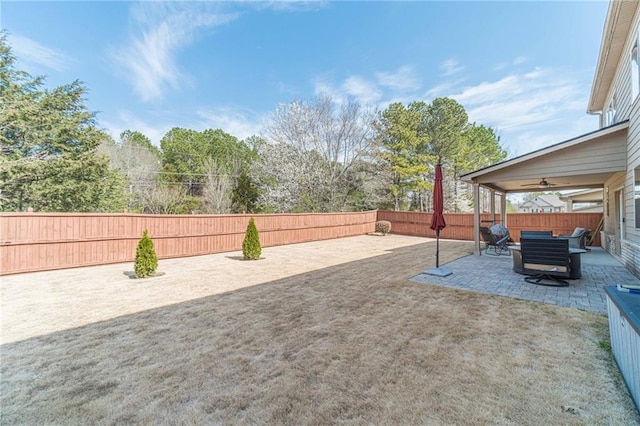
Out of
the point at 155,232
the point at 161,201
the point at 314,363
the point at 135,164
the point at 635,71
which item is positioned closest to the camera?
the point at 314,363

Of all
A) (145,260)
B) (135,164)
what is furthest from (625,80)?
(135,164)

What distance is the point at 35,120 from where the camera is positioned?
12.8 meters

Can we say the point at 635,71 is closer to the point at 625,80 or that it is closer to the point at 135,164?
the point at 625,80

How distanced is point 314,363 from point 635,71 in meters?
8.27

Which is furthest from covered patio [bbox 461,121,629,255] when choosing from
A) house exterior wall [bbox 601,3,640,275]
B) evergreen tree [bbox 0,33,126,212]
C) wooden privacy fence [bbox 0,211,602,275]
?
evergreen tree [bbox 0,33,126,212]

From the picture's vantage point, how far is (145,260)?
21.0 feet

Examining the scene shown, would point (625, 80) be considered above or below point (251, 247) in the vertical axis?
above

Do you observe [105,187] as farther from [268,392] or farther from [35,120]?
[268,392]

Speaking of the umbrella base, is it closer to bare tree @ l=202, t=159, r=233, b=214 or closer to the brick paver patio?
the brick paver patio

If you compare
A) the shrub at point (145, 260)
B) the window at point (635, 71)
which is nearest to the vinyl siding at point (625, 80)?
the window at point (635, 71)

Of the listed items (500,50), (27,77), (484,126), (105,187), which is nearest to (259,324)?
(500,50)

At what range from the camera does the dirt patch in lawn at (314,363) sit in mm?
2045

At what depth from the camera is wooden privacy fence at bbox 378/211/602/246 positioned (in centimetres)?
1231

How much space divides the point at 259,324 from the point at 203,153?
89.8ft
